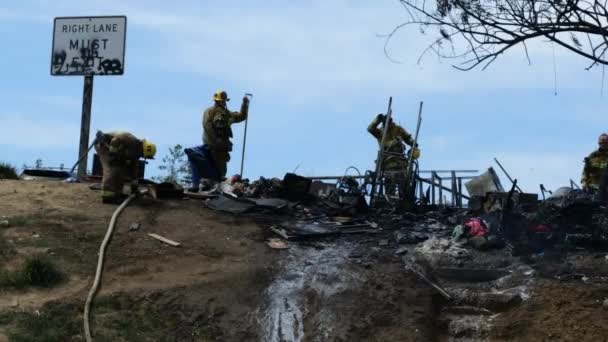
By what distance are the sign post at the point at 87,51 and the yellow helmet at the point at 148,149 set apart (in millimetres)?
2269

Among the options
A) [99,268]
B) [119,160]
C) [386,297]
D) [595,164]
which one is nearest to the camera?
[386,297]

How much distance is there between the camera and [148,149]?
1210 centimetres

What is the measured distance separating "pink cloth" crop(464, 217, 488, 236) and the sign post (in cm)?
659

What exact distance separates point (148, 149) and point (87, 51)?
303cm

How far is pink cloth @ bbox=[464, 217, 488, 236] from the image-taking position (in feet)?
34.7

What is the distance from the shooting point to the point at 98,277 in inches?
349

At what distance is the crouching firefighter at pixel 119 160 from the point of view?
11711 mm

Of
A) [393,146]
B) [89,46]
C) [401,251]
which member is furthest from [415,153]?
[89,46]

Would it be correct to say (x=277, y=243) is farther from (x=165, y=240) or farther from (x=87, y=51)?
(x=87, y=51)

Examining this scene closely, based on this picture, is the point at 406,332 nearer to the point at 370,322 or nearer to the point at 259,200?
the point at 370,322

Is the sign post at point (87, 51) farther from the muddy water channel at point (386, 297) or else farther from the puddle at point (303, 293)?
the muddy water channel at point (386, 297)

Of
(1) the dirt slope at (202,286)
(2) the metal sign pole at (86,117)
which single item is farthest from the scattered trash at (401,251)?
(2) the metal sign pole at (86,117)

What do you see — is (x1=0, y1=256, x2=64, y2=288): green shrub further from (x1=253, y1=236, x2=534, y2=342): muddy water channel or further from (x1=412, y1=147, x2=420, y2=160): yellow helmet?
(x1=412, y1=147, x2=420, y2=160): yellow helmet

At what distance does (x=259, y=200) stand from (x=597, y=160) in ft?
18.4
